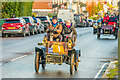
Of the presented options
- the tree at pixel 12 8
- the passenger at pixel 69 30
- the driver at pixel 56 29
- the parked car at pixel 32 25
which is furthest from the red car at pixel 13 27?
the driver at pixel 56 29

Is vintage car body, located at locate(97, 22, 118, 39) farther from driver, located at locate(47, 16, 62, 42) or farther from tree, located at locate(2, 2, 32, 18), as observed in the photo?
driver, located at locate(47, 16, 62, 42)

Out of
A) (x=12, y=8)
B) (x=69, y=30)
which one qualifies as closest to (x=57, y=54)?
(x=69, y=30)

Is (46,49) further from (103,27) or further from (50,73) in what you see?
(103,27)

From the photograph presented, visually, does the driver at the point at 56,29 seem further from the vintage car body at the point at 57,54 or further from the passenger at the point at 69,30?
the passenger at the point at 69,30

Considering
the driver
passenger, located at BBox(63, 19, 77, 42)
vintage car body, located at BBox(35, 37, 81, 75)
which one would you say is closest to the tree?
passenger, located at BBox(63, 19, 77, 42)

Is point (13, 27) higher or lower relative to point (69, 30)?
lower

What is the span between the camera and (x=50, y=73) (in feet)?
42.8

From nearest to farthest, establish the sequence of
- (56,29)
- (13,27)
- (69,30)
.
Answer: (56,29) → (69,30) → (13,27)

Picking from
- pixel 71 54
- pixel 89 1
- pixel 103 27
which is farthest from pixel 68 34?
pixel 89 1

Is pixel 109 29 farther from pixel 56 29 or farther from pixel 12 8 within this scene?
pixel 56 29

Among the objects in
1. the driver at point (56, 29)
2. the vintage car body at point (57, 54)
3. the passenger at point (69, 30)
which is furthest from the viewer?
the passenger at point (69, 30)

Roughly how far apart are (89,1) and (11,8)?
88.8 m

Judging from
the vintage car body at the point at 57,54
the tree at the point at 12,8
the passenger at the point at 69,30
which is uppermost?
the tree at the point at 12,8

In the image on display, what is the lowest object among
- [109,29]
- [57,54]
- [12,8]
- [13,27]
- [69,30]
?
[57,54]
